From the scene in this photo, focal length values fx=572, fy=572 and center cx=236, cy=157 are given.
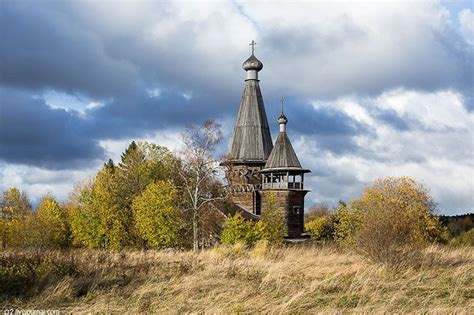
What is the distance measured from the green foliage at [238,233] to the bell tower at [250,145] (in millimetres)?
9251

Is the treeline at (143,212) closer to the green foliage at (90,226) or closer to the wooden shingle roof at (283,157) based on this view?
the green foliage at (90,226)

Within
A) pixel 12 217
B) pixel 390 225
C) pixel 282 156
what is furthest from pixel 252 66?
pixel 390 225

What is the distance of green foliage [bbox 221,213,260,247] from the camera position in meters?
31.0

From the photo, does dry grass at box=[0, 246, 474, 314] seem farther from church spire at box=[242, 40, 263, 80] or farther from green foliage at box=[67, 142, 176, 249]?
church spire at box=[242, 40, 263, 80]

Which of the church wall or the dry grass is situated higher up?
the church wall

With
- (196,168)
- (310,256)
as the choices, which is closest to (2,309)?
(310,256)

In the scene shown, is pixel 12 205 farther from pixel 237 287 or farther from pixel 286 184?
pixel 237 287

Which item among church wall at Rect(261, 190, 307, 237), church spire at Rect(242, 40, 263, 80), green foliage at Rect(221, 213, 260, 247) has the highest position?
church spire at Rect(242, 40, 263, 80)

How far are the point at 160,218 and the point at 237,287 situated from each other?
21.4 metres

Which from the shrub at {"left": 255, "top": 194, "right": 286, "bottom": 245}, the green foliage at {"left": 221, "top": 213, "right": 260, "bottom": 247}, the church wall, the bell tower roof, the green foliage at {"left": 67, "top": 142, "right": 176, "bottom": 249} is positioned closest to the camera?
the green foliage at {"left": 221, "top": 213, "right": 260, "bottom": 247}

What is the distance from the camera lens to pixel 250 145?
149ft

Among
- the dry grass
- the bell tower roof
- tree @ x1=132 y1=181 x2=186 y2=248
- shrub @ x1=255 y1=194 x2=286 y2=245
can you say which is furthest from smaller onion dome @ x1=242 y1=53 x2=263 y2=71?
the dry grass

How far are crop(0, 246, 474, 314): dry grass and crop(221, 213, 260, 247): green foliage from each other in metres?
14.2

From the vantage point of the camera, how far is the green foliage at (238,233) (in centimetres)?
3102
